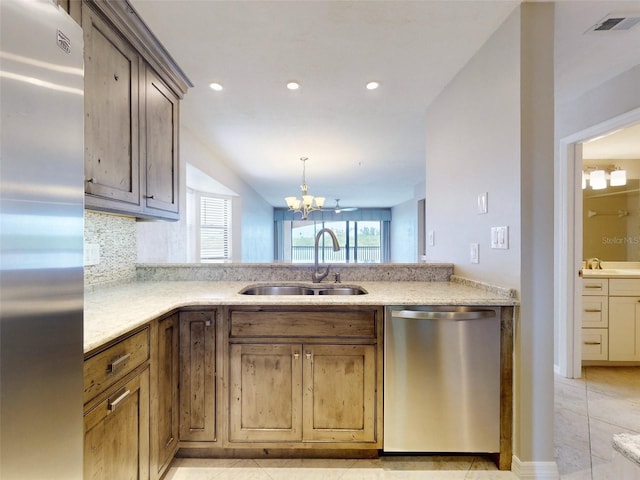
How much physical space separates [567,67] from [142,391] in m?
3.29

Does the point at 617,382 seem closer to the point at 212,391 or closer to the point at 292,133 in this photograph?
the point at 212,391

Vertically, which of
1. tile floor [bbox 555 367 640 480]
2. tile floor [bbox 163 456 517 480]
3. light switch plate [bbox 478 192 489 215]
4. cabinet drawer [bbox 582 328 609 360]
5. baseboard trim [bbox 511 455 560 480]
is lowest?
tile floor [bbox 163 456 517 480]

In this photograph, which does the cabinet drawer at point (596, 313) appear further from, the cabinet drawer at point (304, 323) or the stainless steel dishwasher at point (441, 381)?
the cabinet drawer at point (304, 323)

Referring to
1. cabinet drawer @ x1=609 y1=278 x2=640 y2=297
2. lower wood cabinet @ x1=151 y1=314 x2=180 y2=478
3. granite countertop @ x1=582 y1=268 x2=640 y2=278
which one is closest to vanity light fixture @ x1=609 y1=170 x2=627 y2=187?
granite countertop @ x1=582 y1=268 x2=640 y2=278

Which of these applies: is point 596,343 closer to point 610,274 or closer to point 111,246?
point 610,274

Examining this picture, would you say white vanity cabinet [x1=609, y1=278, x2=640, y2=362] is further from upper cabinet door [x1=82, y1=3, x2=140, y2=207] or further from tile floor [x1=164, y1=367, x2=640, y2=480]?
upper cabinet door [x1=82, y1=3, x2=140, y2=207]

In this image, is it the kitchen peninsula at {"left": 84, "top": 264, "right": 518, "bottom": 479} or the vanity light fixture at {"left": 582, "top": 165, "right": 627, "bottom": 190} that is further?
the vanity light fixture at {"left": 582, "top": 165, "right": 627, "bottom": 190}

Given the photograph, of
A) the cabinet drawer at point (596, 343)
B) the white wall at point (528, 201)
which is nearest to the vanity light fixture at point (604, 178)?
the cabinet drawer at point (596, 343)

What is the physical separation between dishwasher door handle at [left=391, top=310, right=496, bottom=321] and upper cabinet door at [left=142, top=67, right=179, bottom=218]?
61.4 inches

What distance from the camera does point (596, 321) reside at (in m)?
2.93

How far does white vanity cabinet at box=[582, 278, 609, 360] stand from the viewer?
292cm

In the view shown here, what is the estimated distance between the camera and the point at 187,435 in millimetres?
1644

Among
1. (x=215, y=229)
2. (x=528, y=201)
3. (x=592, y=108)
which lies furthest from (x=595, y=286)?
(x=215, y=229)

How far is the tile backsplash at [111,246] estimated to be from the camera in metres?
1.84
